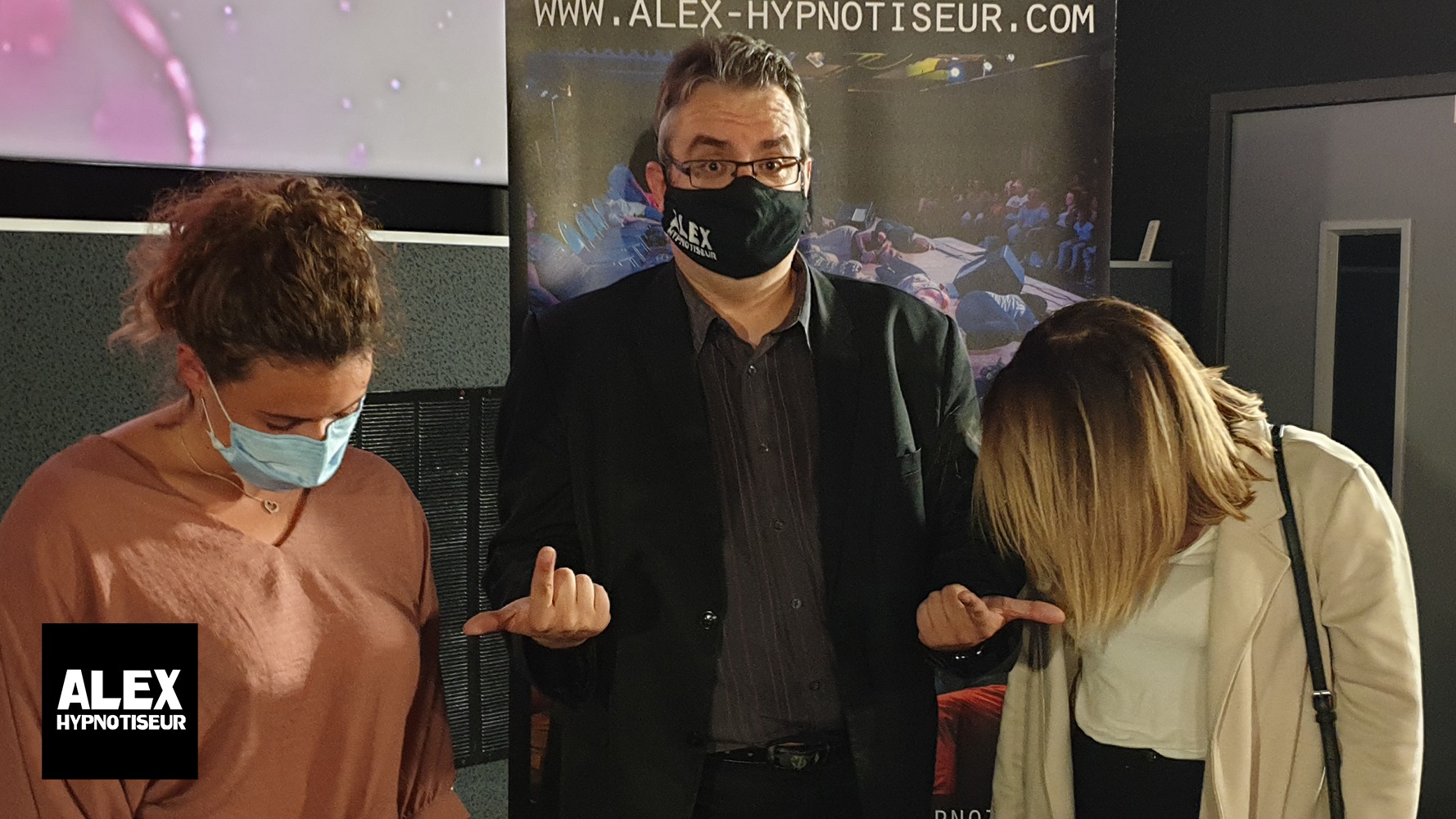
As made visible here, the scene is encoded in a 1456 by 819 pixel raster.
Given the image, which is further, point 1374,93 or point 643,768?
point 1374,93

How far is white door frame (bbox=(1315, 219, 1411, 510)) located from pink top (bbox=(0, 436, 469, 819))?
262cm

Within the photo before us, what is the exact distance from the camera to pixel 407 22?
6.59 ft

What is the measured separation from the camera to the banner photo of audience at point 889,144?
1.77 meters

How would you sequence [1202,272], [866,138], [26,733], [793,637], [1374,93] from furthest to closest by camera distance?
[1202,272], [1374,93], [866,138], [793,637], [26,733]

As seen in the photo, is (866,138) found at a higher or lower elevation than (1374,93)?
lower

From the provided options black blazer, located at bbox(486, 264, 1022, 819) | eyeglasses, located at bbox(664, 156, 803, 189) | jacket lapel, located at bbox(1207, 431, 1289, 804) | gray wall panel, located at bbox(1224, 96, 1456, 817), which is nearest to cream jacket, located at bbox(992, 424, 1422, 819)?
jacket lapel, located at bbox(1207, 431, 1289, 804)

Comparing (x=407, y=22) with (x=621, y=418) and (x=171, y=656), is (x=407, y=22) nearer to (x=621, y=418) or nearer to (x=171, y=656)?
(x=621, y=418)

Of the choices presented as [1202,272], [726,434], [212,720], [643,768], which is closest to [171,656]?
[212,720]

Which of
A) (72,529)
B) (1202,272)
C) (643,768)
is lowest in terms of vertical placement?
(643,768)

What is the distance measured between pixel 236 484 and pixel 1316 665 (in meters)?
1.31

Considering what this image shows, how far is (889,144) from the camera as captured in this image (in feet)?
5.94

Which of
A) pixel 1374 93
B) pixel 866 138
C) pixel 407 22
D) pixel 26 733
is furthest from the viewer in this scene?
pixel 1374 93

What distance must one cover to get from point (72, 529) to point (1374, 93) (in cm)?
305

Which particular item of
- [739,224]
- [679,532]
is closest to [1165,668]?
[679,532]
